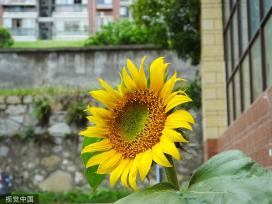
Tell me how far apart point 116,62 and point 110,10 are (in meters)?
23.4

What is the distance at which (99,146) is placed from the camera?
42.2 inches

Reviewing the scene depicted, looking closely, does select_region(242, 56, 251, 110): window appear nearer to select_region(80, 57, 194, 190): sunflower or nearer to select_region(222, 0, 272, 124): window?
select_region(222, 0, 272, 124): window

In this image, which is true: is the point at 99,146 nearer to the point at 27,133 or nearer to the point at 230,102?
the point at 230,102

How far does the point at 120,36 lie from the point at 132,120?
17694 mm

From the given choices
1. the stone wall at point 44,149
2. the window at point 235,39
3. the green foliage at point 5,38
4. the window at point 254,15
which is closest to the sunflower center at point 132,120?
the window at point 254,15

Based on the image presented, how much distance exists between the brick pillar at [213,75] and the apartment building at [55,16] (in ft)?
85.1

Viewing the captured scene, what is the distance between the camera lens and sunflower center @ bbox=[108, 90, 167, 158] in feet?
3.40

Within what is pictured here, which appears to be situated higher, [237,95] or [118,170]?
[118,170]

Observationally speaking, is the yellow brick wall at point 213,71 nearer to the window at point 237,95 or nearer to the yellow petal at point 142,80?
the window at point 237,95

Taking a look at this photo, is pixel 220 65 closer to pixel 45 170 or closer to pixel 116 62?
pixel 45 170

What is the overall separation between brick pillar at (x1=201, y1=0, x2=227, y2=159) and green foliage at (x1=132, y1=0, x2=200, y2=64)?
118 cm

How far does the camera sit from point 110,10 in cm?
3669

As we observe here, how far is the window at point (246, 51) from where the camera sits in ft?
17.1

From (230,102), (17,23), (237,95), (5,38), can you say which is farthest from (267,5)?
(17,23)
